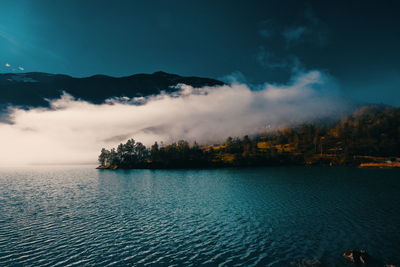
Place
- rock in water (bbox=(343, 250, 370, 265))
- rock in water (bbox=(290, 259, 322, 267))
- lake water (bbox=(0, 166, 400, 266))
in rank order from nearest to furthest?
rock in water (bbox=(290, 259, 322, 267)), rock in water (bbox=(343, 250, 370, 265)), lake water (bbox=(0, 166, 400, 266))

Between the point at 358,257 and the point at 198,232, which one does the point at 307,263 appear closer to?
the point at 358,257

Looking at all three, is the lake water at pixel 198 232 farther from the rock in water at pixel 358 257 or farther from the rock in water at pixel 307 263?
the rock in water at pixel 358 257

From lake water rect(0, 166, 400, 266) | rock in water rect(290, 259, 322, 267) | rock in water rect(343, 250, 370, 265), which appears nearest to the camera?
rock in water rect(290, 259, 322, 267)

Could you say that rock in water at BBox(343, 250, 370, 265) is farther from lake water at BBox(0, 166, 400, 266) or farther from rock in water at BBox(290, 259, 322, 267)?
rock in water at BBox(290, 259, 322, 267)

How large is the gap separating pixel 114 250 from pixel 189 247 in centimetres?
1214

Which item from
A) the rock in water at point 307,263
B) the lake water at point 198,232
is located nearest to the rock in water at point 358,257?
the lake water at point 198,232

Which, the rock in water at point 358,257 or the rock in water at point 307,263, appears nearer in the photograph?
the rock in water at point 307,263

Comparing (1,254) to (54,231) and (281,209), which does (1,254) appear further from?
(281,209)

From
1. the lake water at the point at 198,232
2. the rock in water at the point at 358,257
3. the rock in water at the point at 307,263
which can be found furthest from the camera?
the lake water at the point at 198,232

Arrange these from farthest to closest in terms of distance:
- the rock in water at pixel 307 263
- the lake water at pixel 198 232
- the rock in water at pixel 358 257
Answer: the lake water at pixel 198 232
the rock in water at pixel 358 257
the rock in water at pixel 307 263

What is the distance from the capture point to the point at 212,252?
33094 millimetres

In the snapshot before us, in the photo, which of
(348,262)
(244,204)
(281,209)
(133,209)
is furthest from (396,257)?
(133,209)

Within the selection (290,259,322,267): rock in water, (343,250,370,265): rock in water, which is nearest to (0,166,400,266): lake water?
(290,259,322,267): rock in water

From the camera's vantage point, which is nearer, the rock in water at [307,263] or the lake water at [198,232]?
the rock in water at [307,263]
